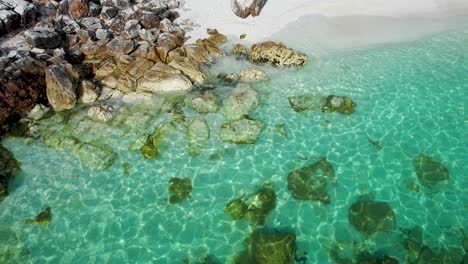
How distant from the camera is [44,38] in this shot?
28.0 metres

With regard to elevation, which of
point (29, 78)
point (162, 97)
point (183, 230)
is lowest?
point (183, 230)

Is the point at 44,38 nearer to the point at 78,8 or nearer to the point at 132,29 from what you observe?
the point at 78,8

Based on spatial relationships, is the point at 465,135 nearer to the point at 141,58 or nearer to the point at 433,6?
the point at 433,6

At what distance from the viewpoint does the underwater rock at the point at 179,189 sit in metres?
18.5

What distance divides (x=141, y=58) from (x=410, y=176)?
61.9 ft

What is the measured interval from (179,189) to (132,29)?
53.3ft

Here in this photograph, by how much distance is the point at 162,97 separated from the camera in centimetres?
2483

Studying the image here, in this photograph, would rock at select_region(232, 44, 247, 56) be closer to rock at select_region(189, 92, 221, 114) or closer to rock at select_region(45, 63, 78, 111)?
rock at select_region(189, 92, 221, 114)

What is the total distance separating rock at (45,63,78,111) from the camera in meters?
24.0

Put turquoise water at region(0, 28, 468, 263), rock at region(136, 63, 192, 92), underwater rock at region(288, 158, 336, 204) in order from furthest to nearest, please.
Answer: rock at region(136, 63, 192, 92)
underwater rock at region(288, 158, 336, 204)
turquoise water at region(0, 28, 468, 263)

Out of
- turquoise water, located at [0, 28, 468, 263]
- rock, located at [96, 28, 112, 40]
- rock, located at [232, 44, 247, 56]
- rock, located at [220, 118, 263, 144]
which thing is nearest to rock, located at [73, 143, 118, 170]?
turquoise water, located at [0, 28, 468, 263]

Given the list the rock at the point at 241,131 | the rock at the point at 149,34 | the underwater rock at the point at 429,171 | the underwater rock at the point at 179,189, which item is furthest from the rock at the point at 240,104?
the underwater rock at the point at 429,171

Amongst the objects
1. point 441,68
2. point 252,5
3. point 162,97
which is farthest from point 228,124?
point 441,68

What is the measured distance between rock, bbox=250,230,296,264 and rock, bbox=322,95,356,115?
9.20 m
